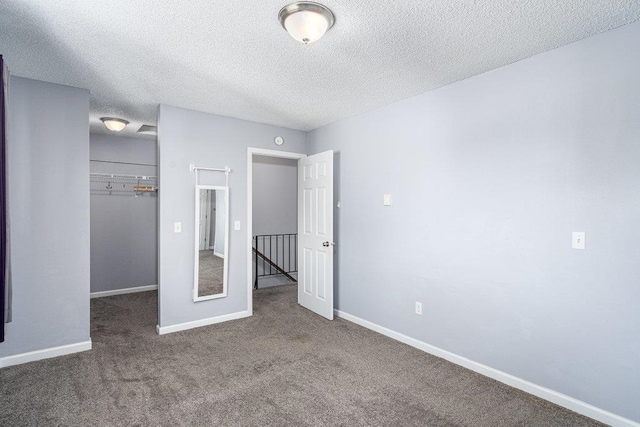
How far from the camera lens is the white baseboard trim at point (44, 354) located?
9.23 ft

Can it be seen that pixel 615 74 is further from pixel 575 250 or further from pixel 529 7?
pixel 575 250

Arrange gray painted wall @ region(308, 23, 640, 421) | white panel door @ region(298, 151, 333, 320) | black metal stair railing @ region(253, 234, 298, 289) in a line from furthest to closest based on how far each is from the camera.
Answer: black metal stair railing @ region(253, 234, 298, 289) < white panel door @ region(298, 151, 333, 320) < gray painted wall @ region(308, 23, 640, 421)

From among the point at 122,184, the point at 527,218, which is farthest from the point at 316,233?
the point at 122,184

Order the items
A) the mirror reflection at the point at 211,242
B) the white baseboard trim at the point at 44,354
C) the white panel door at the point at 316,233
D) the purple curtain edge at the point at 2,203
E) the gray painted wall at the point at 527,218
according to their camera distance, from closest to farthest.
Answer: the purple curtain edge at the point at 2,203 < the gray painted wall at the point at 527,218 < the white baseboard trim at the point at 44,354 < the mirror reflection at the point at 211,242 < the white panel door at the point at 316,233

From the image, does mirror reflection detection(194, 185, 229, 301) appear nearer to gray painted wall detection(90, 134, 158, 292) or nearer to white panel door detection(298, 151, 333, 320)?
white panel door detection(298, 151, 333, 320)

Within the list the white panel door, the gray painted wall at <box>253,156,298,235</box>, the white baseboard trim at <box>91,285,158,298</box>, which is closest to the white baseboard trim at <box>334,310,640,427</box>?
the white panel door

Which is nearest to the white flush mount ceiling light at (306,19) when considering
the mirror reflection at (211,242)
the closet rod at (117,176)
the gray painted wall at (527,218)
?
the gray painted wall at (527,218)

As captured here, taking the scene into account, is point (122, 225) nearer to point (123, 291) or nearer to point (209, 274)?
point (123, 291)

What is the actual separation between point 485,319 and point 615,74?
6.42 ft

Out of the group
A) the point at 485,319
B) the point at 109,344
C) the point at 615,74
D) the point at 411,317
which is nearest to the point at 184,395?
the point at 109,344

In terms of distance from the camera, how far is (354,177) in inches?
158

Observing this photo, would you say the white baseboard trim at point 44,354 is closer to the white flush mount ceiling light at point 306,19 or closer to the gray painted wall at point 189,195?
A: the gray painted wall at point 189,195

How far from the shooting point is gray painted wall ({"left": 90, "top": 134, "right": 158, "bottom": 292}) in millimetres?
5059

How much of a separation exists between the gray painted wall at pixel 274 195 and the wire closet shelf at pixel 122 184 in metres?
1.73
